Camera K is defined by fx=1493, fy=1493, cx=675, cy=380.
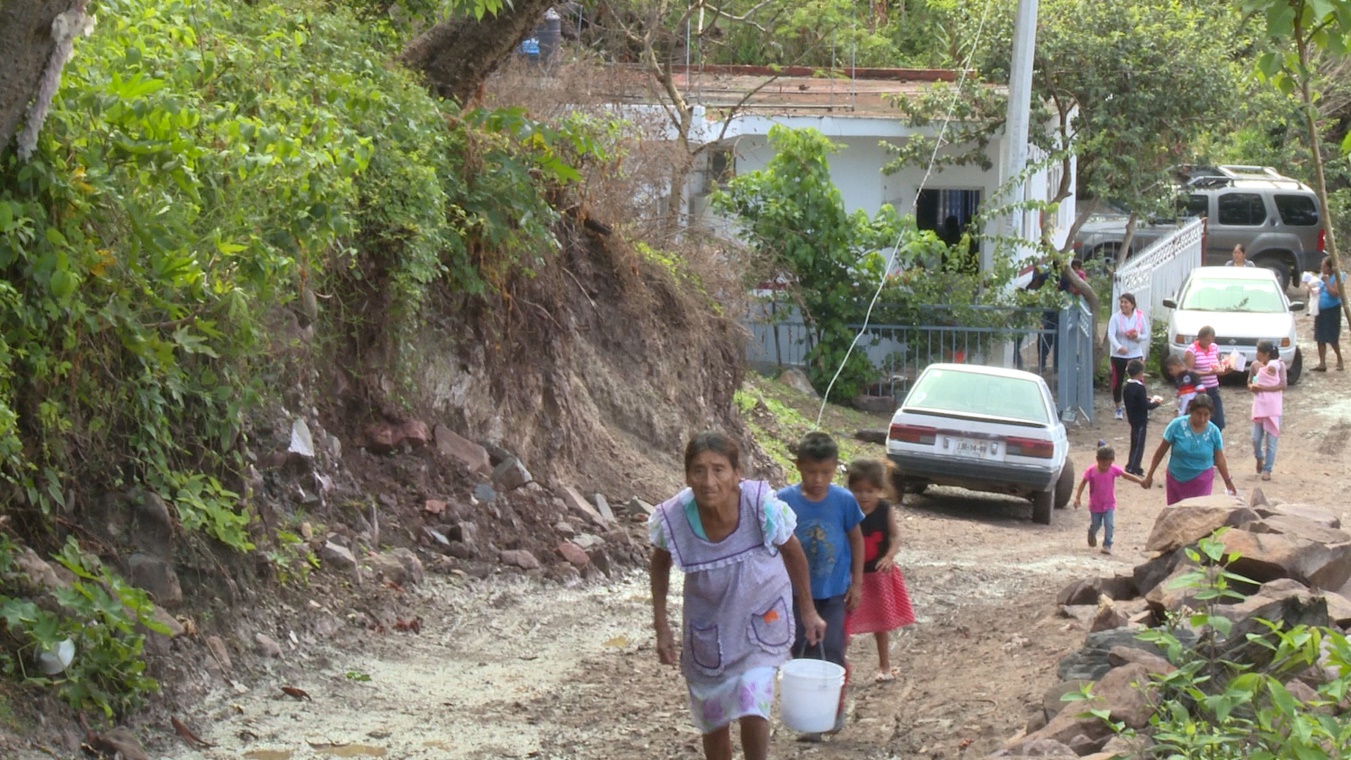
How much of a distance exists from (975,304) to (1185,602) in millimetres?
12789

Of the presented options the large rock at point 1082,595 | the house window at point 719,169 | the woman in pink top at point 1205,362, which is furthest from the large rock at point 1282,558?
the house window at point 719,169

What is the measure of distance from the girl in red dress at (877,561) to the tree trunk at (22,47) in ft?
12.7

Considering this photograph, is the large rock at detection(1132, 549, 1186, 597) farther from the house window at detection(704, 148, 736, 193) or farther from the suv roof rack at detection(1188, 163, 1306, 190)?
the suv roof rack at detection(1188, 163, 1306, 190)

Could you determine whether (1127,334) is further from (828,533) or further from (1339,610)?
(828,533)

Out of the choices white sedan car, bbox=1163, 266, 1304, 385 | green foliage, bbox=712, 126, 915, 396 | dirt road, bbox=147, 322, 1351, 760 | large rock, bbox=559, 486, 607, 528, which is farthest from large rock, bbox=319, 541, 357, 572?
white sedan car, bbox=1163, 266, 1304, 385

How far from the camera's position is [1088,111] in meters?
21.2

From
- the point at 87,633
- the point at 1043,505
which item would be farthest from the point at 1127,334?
the point at 87,633

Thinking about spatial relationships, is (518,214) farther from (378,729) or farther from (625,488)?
(378,729)

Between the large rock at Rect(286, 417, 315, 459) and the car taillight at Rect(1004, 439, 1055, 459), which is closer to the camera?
the large rock at Rect(286, 417, 315, 459)

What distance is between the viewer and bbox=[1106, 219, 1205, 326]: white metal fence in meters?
23.3

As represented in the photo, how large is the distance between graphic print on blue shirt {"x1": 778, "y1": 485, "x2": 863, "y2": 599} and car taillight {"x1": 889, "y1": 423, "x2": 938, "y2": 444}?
773 centimetres

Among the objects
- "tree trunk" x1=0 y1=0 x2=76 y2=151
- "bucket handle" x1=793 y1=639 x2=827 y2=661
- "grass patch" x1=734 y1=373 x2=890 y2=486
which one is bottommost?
"grass patch" x1=734 y1=373 x2=890 y2=486

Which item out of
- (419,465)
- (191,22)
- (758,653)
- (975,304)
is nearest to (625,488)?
(419,465)

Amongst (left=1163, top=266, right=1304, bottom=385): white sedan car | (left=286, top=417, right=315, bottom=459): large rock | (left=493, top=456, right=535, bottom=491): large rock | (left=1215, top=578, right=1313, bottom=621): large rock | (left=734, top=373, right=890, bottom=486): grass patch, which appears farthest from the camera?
(left=1163, top=266, right=1304, bottom=385): white sedan car
